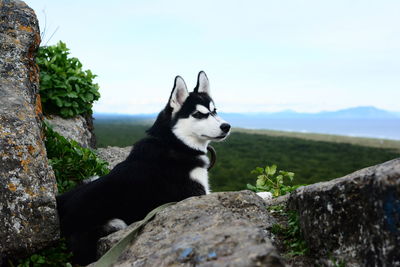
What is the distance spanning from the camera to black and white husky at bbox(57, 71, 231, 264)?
5453 mm

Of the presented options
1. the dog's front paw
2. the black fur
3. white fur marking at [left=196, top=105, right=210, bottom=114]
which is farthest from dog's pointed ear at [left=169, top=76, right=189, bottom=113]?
the dog's front paw

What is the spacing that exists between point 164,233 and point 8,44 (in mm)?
4968

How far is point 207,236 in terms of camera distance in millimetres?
3580

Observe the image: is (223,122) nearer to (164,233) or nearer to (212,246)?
(164,233)

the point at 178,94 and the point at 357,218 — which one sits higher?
the point at 178,94

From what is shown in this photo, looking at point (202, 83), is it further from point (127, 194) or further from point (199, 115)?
point (127, 194)

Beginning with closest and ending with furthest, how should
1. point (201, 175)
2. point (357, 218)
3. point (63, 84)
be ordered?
point (357, 218) → point (201, 175) → point (63, 84)

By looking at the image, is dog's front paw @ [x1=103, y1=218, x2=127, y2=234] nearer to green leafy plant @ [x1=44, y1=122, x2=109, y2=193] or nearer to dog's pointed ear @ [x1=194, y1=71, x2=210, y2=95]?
dog's pointed ear @ [x1=194, y1=71, x2=210, y2=95]

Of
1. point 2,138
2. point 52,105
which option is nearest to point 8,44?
point 2,138

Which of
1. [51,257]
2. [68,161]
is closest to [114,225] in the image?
[51,257]

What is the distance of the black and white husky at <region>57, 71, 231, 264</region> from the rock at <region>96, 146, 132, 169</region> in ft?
18.1

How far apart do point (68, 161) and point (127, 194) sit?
310 cm

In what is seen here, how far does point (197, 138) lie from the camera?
626cm

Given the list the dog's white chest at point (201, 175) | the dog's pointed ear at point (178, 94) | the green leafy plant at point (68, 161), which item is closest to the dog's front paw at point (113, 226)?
the dog's white chest at point (201, 175)
